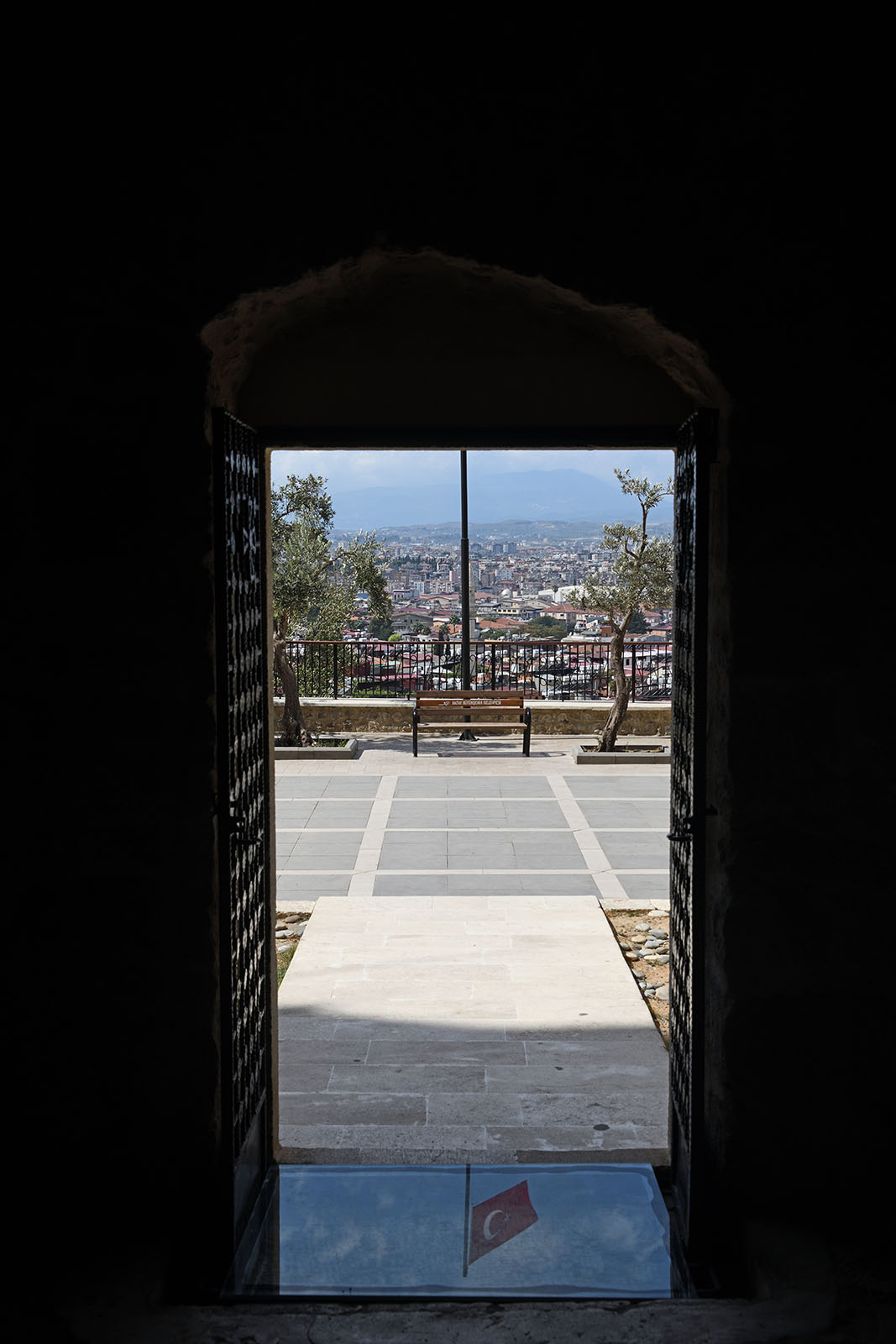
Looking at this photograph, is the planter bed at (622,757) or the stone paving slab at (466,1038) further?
the planter bed at (622,757)

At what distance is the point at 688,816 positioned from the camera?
3.28m

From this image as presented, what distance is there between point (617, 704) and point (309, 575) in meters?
3.71

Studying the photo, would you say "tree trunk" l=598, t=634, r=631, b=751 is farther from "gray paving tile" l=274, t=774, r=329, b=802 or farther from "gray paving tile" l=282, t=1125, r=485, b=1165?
"gray paving tile" l=282, t=1125, r=485, b=1165

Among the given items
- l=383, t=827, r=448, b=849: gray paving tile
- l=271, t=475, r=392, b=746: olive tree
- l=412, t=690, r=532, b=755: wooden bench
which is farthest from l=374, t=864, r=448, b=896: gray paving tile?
l=271, t=475, r=392, b=746: olive tree

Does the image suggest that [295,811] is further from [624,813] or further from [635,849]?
[635,849]

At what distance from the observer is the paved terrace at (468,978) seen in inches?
167

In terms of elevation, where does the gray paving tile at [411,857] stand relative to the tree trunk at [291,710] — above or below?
below

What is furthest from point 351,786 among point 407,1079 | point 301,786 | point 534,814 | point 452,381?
point 452,381

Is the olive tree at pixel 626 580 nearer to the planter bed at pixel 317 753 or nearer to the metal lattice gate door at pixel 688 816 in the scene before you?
the planter bed at pixel 317 753

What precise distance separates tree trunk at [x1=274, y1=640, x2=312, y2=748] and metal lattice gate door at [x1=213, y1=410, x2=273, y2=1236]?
8774 mm

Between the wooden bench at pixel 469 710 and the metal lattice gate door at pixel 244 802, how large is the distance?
8776mm

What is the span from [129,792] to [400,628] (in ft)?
68.1

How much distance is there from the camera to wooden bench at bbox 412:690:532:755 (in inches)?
497

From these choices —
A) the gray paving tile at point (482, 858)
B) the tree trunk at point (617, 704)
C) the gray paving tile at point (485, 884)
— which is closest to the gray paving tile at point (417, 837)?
the gray paving tile at point (482, 858)
